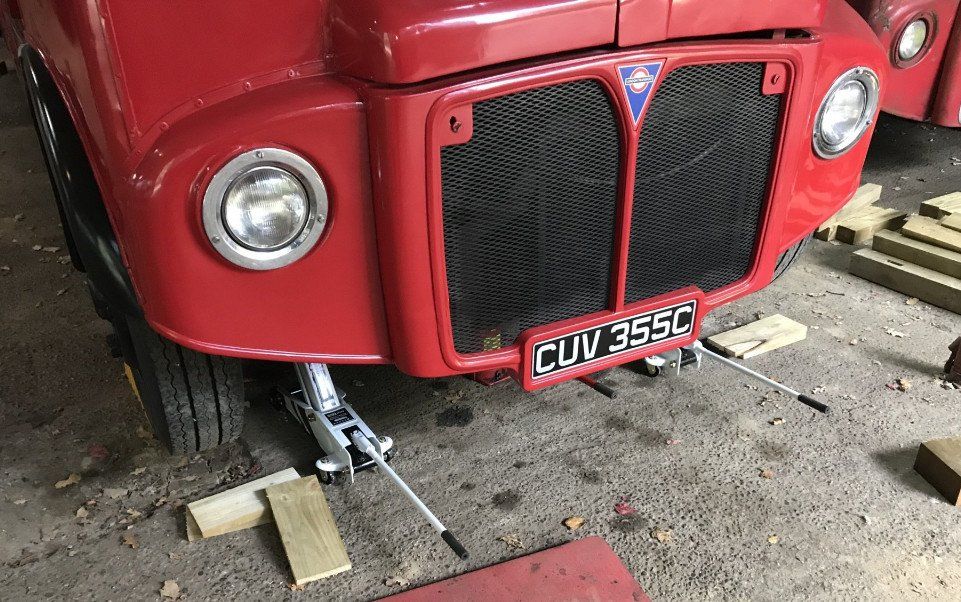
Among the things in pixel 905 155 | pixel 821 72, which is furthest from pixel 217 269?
pixel 905 155

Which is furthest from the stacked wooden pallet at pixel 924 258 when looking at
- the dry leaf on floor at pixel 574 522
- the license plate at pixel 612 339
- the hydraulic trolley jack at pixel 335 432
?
the hydraulic trolley jack at pixel 335 432

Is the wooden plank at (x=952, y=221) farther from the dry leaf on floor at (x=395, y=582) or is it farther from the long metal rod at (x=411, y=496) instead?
the dry leaf on floor at (x=395, y=582)

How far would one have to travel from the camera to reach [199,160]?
1.47 meters

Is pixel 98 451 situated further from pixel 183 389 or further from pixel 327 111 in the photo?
pixel 327 111

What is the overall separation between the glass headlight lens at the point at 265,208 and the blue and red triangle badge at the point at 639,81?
71cm

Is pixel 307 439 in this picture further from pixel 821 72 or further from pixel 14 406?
pixel 821 72

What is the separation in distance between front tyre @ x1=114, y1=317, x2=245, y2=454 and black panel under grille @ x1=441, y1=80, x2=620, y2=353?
29.7 inches

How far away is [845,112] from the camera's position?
2.09 m

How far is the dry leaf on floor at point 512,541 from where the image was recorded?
206cm

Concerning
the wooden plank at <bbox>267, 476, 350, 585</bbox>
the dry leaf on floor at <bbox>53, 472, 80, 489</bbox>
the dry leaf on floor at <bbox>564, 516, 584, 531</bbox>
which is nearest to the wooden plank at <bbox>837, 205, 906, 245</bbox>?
the dry leaf on floor at <bbox>564, 516, 584, 531</bbox>

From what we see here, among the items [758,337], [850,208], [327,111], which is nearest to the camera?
[327,111]

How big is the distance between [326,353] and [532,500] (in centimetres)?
80

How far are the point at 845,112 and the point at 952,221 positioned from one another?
172cm

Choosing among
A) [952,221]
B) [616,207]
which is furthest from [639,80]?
[952,221]
